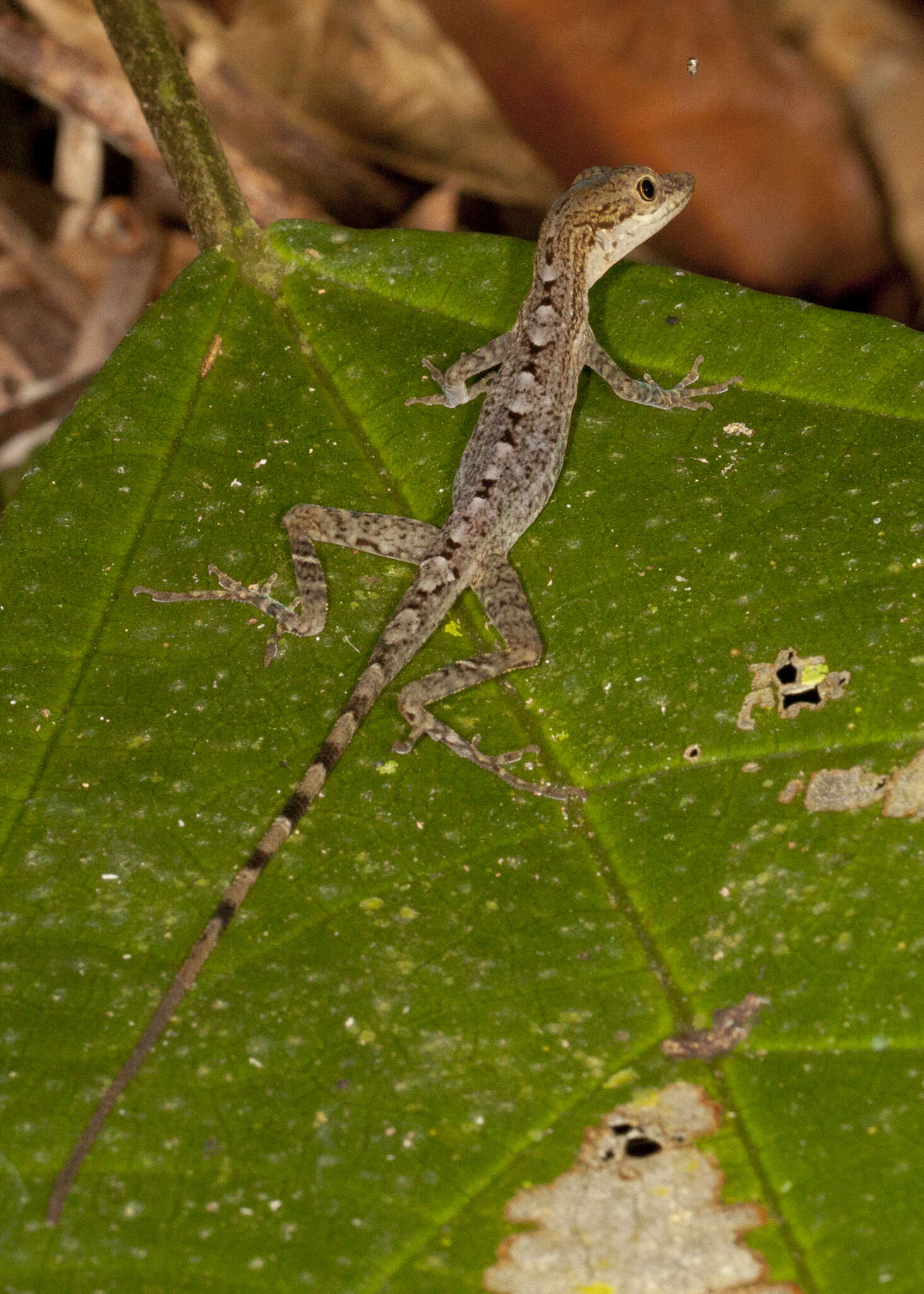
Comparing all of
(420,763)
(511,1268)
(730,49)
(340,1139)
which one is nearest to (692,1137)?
(511,1268)

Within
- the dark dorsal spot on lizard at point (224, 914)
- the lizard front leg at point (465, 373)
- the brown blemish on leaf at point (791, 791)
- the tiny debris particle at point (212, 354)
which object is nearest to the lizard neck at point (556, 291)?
the lizard front leg at point (465, 373)

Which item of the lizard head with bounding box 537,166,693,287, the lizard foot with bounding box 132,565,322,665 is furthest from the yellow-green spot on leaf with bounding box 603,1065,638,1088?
the lizard head with bounding box 537,166,693,287

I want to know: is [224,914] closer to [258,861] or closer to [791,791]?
[258,861]

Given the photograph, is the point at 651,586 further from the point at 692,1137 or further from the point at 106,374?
the point at 106,374

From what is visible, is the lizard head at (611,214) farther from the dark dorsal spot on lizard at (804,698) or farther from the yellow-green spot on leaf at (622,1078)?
the yellow-green spot on leaf at (622,1078)

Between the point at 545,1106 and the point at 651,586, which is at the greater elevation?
the point at 651,586

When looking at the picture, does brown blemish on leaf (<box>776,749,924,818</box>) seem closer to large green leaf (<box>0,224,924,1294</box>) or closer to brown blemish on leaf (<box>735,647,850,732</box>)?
large green leaf (<box>0,224,924,1294</box>)
